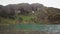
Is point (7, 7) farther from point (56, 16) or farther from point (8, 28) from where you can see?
point (56, 16)

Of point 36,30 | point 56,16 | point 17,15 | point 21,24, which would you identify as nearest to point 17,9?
point 17,15

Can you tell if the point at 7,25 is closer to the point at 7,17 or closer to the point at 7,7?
the point at 7,17

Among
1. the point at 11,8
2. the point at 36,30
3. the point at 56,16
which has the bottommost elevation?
the point at 36,30

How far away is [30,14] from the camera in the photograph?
306cm

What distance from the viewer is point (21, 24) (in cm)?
303

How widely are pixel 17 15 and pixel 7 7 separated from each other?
0.93ft

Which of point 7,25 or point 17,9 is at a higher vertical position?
point 17,9

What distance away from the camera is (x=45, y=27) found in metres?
3.01

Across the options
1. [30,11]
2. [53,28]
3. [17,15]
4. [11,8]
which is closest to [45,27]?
[53,28]

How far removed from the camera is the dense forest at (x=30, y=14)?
120 inches

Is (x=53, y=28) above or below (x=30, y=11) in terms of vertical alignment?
below

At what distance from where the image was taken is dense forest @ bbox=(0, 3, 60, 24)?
3041 mm

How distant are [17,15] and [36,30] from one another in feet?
1.74

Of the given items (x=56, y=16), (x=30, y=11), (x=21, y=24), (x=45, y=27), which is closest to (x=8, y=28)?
(x=21, y=24)
